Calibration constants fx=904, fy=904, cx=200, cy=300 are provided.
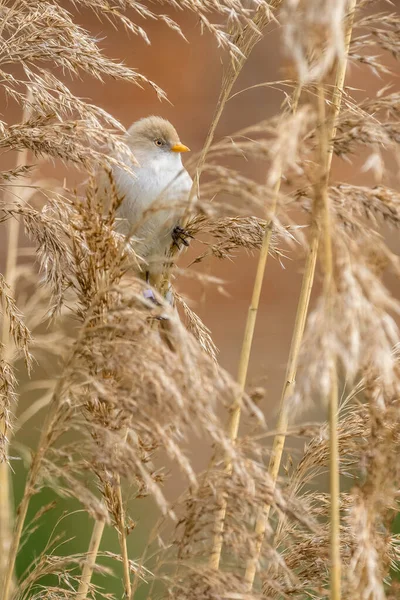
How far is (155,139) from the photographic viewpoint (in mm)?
2588

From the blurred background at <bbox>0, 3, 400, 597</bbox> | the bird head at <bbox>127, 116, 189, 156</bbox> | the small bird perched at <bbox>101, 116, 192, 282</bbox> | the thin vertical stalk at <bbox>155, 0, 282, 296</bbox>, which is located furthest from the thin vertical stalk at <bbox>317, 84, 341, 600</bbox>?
the blurred background at <bbox>0, 3, 400, 597</bbox>

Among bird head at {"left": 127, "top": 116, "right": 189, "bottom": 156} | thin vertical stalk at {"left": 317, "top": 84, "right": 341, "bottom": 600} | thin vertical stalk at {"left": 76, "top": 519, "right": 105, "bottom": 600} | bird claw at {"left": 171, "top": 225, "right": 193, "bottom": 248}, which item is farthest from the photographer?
bird head at {"left": 127, "top": 116, "right": 189, "bottom": 156}

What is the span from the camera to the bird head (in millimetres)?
2578

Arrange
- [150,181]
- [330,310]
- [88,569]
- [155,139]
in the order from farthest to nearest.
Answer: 1. [155,139]
2. [150,181]
3. [88,569]
4. [330,310]

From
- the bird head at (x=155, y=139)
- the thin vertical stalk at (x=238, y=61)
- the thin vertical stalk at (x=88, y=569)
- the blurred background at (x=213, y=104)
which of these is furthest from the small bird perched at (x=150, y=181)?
the blurred background at (x=213, y=104)

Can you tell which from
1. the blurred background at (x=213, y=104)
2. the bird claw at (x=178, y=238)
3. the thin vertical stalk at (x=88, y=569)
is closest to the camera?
the thin vertical stalk at (x=88, y=569)

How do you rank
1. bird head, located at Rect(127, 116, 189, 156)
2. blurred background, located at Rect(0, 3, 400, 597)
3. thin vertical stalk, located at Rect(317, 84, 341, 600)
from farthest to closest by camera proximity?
1. blurred background, located at Rect(0, 3, 400, 597)
2. bird head, located at Rect(127, 116, 189, 156)
3. thin vertical stalk, located at Rect(317, 84, 341, 600)

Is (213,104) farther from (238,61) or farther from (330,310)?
(330,310)

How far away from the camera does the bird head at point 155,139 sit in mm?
2578

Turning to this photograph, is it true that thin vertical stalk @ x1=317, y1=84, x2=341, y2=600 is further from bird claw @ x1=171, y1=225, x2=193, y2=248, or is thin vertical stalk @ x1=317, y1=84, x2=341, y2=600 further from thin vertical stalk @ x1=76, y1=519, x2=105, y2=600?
bird claw @ x1=171, y1=225, x2=193, y2=248

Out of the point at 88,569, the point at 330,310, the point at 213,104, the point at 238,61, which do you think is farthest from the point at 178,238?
the point at 213,104

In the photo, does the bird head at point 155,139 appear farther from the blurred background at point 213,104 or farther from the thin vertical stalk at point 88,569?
the blurred background at point 213,104

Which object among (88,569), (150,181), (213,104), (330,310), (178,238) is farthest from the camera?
(213,104)

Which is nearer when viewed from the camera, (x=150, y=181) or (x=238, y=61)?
(x=238, y=61)
